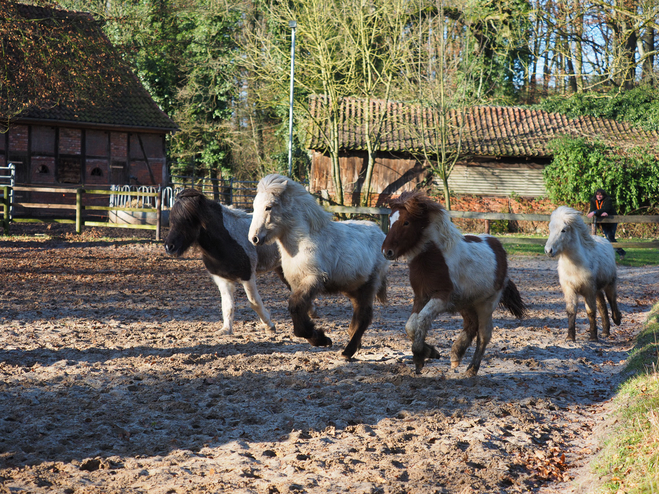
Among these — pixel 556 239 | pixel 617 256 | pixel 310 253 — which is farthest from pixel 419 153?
pixel 310 253

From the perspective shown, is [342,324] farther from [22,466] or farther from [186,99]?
[186,99]

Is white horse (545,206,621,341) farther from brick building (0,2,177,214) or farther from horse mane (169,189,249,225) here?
brick building (0,2,177,214)

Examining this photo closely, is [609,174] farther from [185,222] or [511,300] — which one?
[185,222]

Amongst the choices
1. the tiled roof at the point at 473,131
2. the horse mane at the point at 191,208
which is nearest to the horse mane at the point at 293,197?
the horse mane at the point at 191,208

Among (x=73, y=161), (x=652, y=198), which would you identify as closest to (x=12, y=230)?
(x=73, y=161)

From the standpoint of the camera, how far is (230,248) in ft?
23.7

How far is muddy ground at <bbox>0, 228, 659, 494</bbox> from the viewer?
12.0 feet

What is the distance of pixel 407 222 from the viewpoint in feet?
17.2

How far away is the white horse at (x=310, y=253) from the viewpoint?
5656 mm

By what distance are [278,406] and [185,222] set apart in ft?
9.58

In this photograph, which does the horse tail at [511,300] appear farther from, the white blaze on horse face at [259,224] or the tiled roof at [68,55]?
the tiled roof at [68,55]

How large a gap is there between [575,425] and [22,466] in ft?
12.8

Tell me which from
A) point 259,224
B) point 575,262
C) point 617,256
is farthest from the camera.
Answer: point 617,256

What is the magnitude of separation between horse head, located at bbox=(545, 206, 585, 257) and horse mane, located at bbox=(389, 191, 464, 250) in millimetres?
2839
